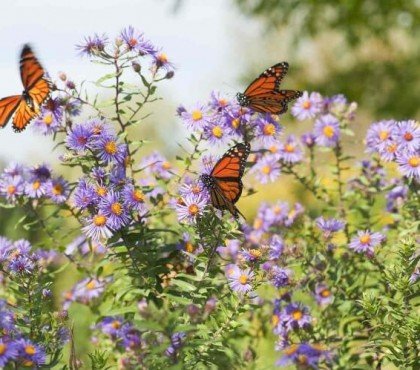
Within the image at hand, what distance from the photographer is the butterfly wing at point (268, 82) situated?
4.00 meters

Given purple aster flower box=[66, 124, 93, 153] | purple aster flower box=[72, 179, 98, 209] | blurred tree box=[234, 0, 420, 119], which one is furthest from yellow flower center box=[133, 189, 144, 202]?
blurred tree box=[234, 0, 420, 119]

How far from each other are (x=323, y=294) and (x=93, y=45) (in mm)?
1883

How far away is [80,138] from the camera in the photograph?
3.50m

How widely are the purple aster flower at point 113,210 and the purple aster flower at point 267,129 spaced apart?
939 mm

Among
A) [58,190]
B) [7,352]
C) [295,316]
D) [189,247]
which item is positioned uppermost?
[58,190]

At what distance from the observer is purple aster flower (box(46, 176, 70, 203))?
4086 millimetres

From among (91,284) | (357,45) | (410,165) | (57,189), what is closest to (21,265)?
(57,189)

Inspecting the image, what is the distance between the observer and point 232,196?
3514 mm

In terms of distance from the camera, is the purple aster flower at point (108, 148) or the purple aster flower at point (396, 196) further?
the purple aster flower at point (396, 196)

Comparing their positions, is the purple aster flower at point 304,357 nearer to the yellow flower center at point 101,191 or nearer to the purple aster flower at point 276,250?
the yellow flower center at point 101,191

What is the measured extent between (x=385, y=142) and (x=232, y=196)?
1233 millimetres

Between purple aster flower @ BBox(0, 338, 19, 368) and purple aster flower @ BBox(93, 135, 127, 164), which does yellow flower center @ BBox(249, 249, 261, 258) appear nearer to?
purple aster flower @ BBox(93, 135, 127, 164)

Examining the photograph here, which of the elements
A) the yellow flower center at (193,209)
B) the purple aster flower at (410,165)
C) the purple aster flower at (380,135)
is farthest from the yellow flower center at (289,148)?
the yellow flower center at (193,209)

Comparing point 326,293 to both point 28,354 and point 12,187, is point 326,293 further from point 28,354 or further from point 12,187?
point 28,354
